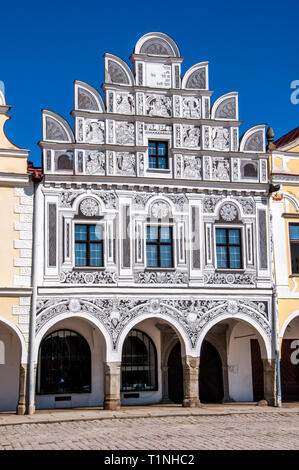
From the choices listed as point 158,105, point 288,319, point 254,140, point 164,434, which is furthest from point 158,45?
point 164,434

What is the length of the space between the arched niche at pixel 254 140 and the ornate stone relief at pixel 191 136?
5.18 ft

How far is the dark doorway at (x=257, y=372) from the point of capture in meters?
23.7

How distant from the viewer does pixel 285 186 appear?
76.5ft

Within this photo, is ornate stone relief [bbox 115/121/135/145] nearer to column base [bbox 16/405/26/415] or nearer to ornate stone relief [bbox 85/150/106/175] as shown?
ornate stone relief [bbox 85/150/106/175]

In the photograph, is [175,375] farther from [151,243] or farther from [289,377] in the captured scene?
[151,243]

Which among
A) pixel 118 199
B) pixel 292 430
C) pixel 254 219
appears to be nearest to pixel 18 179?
pixel 118 199

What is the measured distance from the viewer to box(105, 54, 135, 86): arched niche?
73.8 ft

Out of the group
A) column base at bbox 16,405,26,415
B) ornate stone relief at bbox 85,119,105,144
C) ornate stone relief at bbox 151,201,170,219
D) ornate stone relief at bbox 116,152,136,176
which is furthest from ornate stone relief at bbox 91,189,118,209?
column base at bbox 16,405,26,415

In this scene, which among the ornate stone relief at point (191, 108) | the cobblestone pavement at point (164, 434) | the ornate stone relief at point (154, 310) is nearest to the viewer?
the cobblestone pavement at point (164, 434)

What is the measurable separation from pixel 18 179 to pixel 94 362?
6.47m

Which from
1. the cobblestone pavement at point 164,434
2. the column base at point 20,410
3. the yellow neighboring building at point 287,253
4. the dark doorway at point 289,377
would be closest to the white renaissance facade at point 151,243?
the yellow neighboring building at point 287,253

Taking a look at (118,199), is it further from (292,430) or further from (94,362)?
(292,430)

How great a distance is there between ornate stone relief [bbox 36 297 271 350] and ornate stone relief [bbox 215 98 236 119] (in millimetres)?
6323

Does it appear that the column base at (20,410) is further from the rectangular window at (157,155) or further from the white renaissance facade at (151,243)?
the rectangular window at (157,155)
